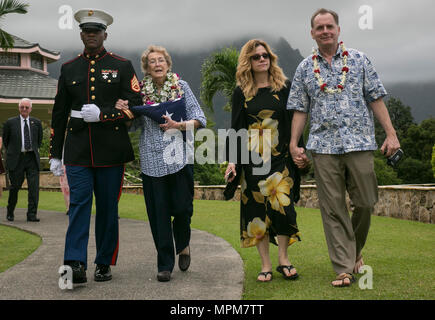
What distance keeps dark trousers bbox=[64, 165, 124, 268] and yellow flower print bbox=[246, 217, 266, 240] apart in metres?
1.17

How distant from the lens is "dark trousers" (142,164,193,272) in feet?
14.9

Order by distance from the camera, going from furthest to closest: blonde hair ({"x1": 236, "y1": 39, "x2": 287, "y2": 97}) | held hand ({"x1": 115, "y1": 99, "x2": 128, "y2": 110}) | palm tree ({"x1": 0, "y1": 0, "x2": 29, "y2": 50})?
palm tree ({"x1": 0, "y1": 0, "x2": 29, "y2": 50}) < blonde hair ({"x1": 236, "y1": 39, "x2": 287, "y2": 97}) < held hand ({"x1": 115, "y1": 99, "x2": 128, "y2": 110})

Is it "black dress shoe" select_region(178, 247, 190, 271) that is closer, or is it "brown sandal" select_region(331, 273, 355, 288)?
"brown sandal" select_region(331, 273, 355, 288)

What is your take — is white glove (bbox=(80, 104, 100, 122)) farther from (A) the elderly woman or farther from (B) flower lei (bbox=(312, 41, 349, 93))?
(B) flower lei (bbox=(312, 41, 349, 93))

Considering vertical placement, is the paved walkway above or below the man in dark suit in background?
below

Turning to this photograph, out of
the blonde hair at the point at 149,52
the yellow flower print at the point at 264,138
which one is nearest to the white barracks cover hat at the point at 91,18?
the blonde hair at the point at 149,52

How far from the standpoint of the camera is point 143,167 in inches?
182

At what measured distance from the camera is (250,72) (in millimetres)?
4652

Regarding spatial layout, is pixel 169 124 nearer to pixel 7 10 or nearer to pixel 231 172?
pixel 231 172

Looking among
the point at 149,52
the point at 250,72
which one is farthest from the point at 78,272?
the point at 250,72

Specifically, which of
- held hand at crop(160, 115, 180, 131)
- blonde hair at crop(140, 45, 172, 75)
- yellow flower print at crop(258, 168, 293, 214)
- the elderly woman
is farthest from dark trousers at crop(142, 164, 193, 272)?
blonde hair at crop(140, 45, 172, 75)
